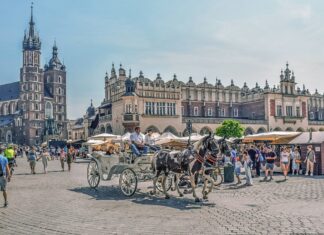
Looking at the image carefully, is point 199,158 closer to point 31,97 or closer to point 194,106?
point 194,106

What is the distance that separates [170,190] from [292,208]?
547 cm

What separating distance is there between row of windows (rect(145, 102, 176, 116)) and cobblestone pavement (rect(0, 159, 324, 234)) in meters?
40.7

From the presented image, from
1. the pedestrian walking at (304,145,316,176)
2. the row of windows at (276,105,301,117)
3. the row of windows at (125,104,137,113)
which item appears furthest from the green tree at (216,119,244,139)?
the pedestrian walking at (304,145,316,176)

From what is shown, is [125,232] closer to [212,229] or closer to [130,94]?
[212,229]

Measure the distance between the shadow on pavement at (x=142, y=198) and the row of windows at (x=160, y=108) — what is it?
128ft

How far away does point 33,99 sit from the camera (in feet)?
379


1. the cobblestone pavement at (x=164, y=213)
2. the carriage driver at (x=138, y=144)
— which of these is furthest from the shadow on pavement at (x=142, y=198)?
the carriage driver at (x=138, y=144)

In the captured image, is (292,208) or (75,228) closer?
(75,228)

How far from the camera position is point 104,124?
197 ft

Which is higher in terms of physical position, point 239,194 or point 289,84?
point 289,84

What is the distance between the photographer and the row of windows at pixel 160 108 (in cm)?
5428

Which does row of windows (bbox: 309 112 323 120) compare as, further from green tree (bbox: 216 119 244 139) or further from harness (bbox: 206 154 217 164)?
harness (bbox: 206 154 217 164)

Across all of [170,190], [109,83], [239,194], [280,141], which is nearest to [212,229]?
[239,194]

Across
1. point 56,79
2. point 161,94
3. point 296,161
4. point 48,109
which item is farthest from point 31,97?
point 296,161
